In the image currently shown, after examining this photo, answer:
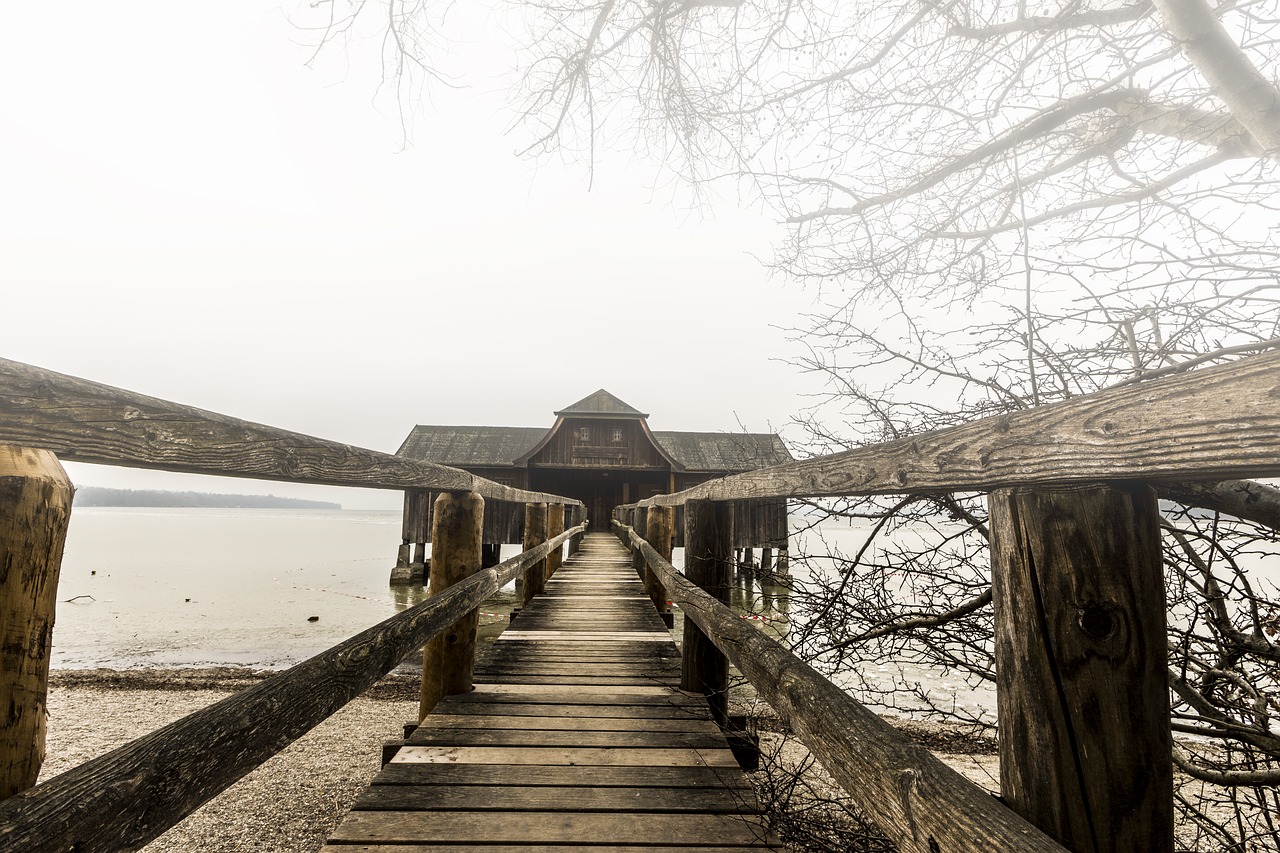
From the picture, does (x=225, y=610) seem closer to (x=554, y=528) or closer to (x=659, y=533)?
(x=554, y=528)

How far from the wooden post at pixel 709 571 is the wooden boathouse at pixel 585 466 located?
55.2 ft

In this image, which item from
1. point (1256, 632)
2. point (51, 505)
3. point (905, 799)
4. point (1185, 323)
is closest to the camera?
→ point (51, 505)

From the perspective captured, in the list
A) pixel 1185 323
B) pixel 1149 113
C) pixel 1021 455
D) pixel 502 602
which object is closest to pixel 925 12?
pixel 1149 113

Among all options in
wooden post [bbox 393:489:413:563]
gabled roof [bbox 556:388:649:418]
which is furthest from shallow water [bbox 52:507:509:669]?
gabled roof [bbox 556:388:649:418]

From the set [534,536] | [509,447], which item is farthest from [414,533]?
[534,536]

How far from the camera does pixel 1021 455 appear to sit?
3.11 feet

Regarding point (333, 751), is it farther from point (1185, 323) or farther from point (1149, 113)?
point (1149, 113)

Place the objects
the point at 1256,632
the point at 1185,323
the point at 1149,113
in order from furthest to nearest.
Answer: the point at 1149,113
the point at 1185,323
the point at 1256,632

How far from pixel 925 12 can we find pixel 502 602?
58.6 ft

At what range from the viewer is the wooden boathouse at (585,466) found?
21812 mm

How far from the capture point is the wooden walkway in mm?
2102

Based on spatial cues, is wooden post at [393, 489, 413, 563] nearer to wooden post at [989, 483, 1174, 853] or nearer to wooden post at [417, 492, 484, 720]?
wooden post at [417, 492, 484, 720]

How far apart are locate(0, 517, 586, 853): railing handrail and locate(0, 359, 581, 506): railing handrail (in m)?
0.47

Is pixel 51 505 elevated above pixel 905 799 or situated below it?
above
